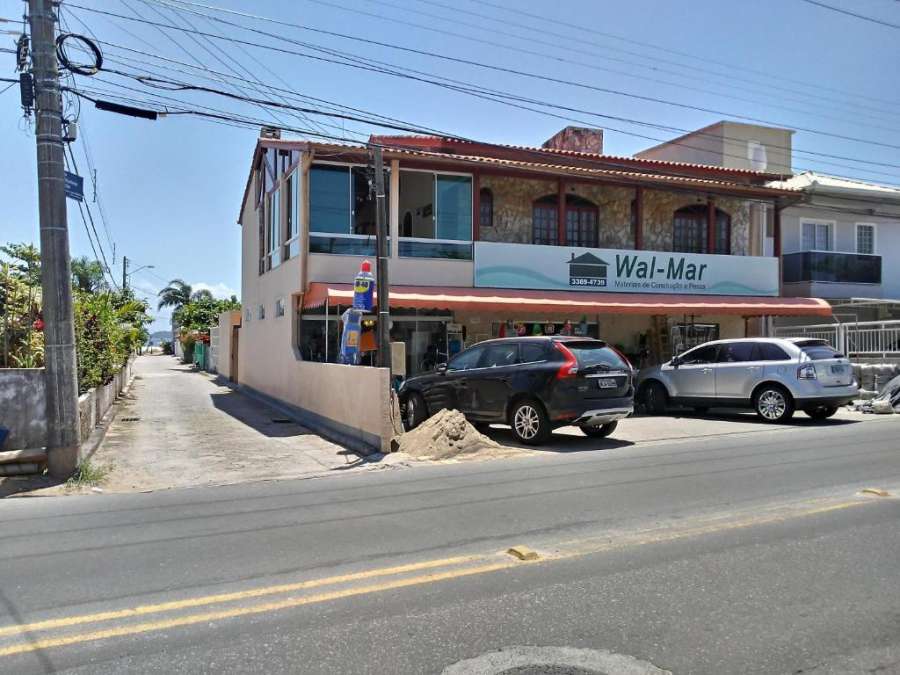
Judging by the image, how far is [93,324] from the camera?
14.0m

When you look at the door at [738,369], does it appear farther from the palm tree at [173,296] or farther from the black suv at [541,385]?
the palm tree at [173,296]

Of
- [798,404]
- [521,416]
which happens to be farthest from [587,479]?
[798,404]

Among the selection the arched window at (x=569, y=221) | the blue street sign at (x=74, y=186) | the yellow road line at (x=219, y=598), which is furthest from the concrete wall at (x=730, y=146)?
the yellow road line at (x=219, y=598)

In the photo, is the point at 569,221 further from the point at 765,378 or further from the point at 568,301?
the point at 765,378

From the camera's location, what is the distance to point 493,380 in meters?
12.0

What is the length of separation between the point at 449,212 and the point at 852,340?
11.2 meters

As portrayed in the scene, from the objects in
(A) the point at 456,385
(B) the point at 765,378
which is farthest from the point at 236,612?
(B) the point at 765,378

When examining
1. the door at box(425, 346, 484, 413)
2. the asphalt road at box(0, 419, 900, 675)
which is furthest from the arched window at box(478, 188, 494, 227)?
the asphalt road at box(0, 419, 900, 675)

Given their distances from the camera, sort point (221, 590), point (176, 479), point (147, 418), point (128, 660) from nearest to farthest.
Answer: point (128, 660) < point (221, 590) < point (176, 479) < point (147, 418)

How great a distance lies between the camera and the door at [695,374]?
14820 millimetres

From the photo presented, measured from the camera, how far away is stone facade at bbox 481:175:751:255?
19438mm

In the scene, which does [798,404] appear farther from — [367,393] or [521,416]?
[367,393]

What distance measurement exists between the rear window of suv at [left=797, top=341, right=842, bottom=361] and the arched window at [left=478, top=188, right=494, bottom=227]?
8519 mm

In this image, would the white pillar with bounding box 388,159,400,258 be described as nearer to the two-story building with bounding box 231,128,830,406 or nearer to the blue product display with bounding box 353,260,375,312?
the two-story building with bounding box 231,128,830,406
